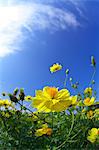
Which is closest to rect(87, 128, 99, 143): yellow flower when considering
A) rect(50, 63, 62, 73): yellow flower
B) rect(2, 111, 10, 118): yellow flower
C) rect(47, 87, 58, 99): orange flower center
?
rect(2, 111, 10, 118): yellow flower

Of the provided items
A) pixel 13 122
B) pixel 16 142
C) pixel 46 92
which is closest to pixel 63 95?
pixel 46 92

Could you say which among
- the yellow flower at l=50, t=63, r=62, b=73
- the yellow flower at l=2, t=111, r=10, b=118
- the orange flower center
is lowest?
the orange flower center

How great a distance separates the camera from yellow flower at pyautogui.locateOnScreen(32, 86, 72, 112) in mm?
855

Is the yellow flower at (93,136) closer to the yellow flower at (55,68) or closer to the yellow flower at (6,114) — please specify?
the yellow flower at (6,114)

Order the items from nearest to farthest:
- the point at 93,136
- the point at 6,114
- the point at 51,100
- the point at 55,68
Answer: the point at 51,100 → the point at 93,136 → the point at 6,114 → the point at 55,68

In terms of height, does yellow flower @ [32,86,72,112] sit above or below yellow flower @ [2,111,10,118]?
below

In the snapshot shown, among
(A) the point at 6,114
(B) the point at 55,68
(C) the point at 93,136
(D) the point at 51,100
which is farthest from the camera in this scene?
(B) the point at 55,68

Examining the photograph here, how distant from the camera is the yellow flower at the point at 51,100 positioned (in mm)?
855

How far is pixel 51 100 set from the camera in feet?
3.00

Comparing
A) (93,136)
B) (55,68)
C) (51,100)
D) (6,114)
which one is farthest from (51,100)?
(55,68)

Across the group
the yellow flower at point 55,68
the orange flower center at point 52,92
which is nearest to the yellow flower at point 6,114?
the orange flower center at point 52,92

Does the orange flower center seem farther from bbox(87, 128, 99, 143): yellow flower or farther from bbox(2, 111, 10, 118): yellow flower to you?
bbox(2, 111, 10, 118): yellow flower

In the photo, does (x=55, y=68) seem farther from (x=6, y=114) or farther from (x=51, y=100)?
(x=51, y=100)

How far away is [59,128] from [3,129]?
0.85ft
